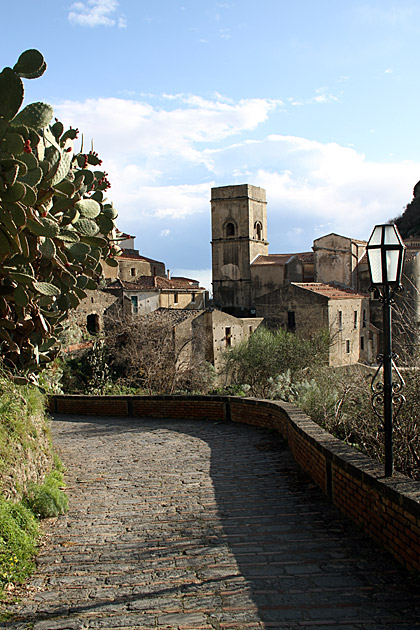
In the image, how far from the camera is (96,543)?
219 inches

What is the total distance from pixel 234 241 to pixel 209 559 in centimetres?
4571

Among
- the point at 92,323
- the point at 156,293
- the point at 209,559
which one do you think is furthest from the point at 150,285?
the point at 209,559

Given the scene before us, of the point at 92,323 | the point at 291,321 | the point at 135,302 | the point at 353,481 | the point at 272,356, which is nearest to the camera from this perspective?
the point at 353,481

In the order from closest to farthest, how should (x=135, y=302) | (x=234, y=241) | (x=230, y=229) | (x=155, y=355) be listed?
(x=155, y=355) < (x=135, y=302) < (x=234, y=241) < (x=230, y=229)

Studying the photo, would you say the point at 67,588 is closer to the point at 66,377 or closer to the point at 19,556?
the point at 19,556

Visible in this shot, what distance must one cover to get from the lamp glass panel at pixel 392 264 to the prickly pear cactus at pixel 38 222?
126 inches

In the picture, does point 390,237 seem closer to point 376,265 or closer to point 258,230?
point 376,265

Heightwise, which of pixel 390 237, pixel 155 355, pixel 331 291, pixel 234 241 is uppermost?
pixel 234 241

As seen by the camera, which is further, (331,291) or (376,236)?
(331,291)

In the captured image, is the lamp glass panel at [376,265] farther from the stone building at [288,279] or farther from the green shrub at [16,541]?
the stone building at [288,279]

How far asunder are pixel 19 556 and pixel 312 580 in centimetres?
249

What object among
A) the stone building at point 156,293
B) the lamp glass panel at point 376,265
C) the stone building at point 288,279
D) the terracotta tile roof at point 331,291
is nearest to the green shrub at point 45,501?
the lamp glass panel at point 376,265

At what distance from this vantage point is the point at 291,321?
3744 centimetres

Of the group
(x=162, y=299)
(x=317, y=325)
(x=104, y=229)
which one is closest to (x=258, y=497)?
(x=104, y=229)
